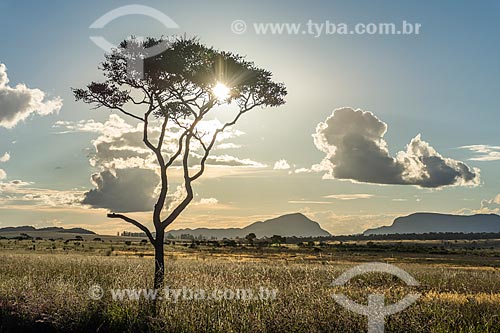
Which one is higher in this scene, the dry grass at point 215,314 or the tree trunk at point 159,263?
the tree trunk at point 159,263

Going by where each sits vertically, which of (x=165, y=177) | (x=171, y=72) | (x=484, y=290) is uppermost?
(x=171, y=72)

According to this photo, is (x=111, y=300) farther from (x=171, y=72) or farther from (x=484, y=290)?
(x=484, y=290)

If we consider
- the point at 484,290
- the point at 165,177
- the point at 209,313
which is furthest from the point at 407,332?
the point at 484,290

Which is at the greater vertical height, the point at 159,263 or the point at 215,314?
the point at 159,263

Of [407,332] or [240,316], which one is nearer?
[407,332]

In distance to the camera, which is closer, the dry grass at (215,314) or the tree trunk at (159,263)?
the dry grass at (215,314)

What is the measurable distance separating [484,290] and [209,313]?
57.1 ft

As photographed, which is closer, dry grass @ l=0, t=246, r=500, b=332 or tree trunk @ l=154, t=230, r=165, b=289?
dry grass @ l=0, t=246, r=500, b=332

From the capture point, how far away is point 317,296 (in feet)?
49.3

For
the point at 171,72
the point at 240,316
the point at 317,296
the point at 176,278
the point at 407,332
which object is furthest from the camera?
the point at 171,72

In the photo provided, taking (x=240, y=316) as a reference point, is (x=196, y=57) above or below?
above

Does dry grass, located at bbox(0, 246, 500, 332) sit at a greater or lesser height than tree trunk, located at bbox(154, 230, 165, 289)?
lesser

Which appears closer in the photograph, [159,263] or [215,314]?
[215,314]

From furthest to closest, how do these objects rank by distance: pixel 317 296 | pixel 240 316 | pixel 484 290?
pixel 484 290, pixel 317 296, pixel 240 316
